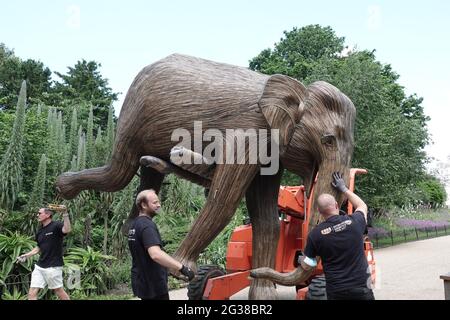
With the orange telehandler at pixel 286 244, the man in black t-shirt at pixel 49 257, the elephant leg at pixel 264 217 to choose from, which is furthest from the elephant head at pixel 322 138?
the man in black t-shirt at pixel 49 257

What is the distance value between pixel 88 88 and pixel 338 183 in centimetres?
2395

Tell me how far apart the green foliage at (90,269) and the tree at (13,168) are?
4.64 ft

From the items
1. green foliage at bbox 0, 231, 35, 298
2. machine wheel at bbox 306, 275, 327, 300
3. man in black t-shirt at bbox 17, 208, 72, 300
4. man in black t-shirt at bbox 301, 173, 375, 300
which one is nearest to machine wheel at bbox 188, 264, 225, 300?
machine wheel at bbox 306, 275, 327, 300

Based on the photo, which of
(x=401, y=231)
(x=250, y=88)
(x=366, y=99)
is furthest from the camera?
(x=401, y=231)

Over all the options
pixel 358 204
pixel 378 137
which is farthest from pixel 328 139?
pixel 378 137

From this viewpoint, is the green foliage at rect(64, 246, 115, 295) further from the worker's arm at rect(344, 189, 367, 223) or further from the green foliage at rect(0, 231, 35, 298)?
the worker's arm at rect(344, 189, 367, 223)

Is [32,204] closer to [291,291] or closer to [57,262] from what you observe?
[57,262]

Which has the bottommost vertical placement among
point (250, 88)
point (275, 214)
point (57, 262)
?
point (57, 262)

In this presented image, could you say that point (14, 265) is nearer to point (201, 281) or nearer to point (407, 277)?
point (201, 281)

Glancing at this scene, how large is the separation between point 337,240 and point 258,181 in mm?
1787

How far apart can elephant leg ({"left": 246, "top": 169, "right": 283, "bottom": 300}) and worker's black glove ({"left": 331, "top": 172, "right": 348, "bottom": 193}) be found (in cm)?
84

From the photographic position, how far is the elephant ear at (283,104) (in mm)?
4145
